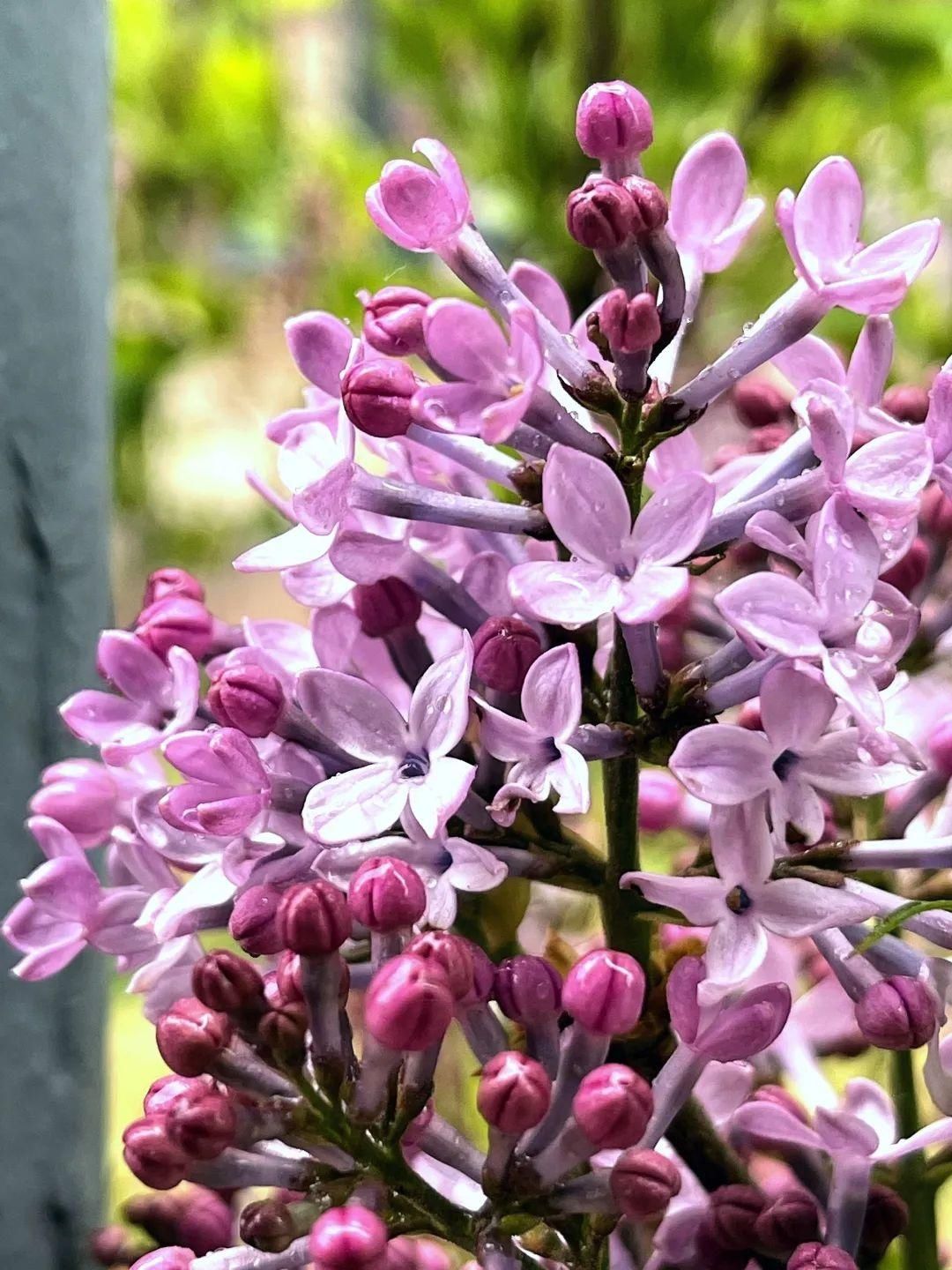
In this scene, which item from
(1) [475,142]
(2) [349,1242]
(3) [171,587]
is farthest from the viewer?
(1) [475,142]

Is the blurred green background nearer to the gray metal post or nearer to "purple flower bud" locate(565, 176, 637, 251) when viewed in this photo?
the gray metal post

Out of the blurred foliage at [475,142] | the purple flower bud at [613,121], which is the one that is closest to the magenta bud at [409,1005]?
the purple flower bud at [613,121]

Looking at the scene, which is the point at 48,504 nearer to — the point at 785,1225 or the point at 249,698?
the point at 249,698

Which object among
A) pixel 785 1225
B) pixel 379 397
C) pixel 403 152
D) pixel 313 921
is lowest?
pixel 785 1225

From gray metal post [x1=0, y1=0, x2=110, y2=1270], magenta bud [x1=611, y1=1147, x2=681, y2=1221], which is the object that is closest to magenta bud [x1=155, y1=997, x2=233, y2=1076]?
magenta bud [x1=611, y1=1147, x2=681, y2=1221]

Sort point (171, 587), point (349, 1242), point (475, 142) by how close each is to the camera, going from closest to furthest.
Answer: point (349, 1242)
point (171, 587)
point (475, 142)

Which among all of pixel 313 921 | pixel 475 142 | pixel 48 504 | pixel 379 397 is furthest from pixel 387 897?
pixel 475 142

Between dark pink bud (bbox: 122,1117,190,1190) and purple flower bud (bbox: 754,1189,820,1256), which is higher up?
dark pink bud (bbox: 122,1117,190,1190)

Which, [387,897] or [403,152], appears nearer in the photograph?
[387,897]
